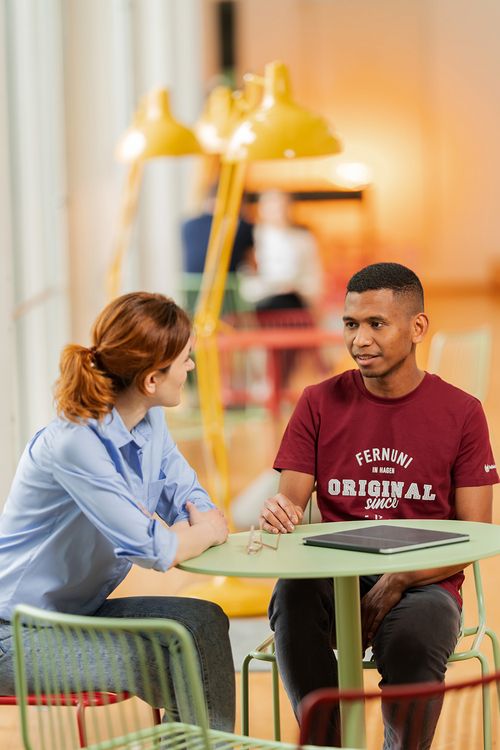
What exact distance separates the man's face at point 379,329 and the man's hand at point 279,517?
1.15 feet

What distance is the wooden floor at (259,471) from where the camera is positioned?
3.10 metres

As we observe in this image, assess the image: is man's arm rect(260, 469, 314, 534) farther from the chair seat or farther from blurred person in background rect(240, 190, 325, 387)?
blurred person in background rect(240, 190, 325, 387)

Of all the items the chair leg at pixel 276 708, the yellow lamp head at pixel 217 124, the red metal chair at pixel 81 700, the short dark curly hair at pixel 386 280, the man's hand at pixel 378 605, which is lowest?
the chair leg at pixel 276 708

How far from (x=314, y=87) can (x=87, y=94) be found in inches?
467

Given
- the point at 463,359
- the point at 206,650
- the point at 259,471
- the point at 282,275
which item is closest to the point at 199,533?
the point at 206,650

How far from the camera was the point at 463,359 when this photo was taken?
5711mm

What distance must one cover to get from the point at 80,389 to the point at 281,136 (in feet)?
5.62

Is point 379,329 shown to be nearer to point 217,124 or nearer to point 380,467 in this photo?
point 380,467

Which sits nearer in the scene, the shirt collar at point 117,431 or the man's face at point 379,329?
the shirt collar at point 117,431

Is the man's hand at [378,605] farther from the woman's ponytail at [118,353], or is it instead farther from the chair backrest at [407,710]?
the woman's ponytail at [118,353]

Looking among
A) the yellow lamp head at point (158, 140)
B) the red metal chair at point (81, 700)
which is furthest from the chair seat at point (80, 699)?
the yellow lamp head at point (158, 140)

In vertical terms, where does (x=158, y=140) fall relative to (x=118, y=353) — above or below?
above

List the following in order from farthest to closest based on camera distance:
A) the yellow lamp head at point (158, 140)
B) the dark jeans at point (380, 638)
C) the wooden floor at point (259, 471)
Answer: the yellow lamp head at point (158, 140) → the wooden floor at point (259, 471) → the dark jeans at point (380, 638)

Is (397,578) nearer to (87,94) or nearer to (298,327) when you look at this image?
(87,94)
